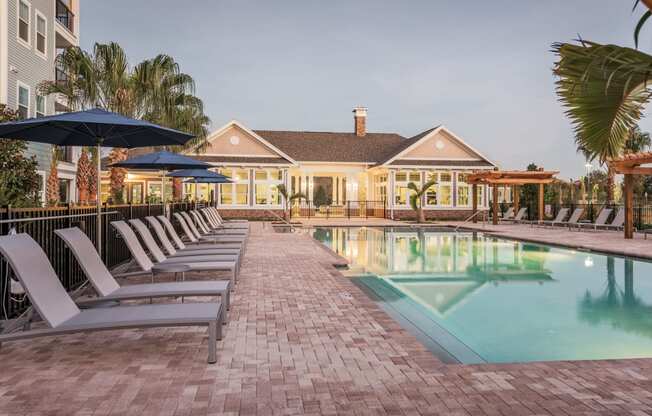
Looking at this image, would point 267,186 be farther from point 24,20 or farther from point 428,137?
point 24,20

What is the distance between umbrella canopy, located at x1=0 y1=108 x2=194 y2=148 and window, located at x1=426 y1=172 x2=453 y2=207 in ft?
87.6

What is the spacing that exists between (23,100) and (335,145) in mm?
21917

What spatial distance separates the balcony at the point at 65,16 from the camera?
23786 mm

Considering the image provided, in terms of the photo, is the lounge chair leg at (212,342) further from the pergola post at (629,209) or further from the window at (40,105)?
the window at (40,105)

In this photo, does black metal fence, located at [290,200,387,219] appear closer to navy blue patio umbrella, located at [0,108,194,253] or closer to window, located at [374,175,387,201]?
window, located at [374,175,387,201]

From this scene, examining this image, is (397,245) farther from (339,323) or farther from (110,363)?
(110,363)

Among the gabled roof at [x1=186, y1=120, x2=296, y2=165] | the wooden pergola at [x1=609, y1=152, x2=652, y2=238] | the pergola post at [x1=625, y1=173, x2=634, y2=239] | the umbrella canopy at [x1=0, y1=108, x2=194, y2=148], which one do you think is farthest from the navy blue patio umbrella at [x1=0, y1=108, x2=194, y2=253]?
the gabled roof at [x1=186, y1=120, x2=296, y2=165]

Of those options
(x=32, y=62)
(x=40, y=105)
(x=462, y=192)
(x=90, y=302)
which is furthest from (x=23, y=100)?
(x=462, y=192)

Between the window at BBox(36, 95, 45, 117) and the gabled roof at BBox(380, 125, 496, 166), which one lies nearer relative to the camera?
the window at BBox(36, 95, 45, 117)

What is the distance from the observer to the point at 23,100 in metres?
19.1

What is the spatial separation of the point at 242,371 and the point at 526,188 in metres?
29.8

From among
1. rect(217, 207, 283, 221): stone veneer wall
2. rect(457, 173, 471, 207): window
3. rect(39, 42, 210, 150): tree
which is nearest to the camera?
rect(39, 42, 210, 150): tree

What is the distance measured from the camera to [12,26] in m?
17.5

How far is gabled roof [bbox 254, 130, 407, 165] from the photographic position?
3581 centimetres
